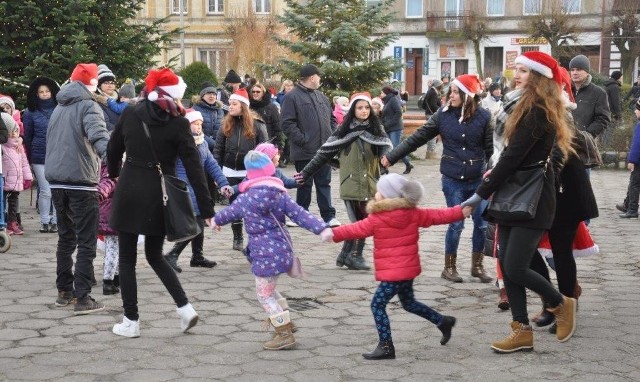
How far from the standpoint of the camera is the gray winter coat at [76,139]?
8227 mm

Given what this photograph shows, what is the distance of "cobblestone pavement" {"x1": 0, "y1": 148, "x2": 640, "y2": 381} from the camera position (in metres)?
6.48

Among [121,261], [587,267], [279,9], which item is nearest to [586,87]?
[587,267]

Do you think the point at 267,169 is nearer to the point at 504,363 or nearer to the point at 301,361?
the point at 301,361

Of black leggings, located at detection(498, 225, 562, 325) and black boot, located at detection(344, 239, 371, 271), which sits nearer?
black leggings, located at detection(498, 225, 562, 325)

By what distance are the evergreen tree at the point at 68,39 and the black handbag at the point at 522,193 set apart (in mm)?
11347

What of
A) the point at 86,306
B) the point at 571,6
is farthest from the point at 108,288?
the point at 571,6

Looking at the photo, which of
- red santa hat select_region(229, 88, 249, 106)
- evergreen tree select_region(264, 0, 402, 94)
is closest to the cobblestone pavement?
red santa hat select_region(229, 88, 249, 106)

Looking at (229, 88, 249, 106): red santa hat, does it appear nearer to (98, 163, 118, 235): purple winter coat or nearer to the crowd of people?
the crowd of people

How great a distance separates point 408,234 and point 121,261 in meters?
2.10

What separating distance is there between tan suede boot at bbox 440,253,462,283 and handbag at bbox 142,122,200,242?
9.99 ft

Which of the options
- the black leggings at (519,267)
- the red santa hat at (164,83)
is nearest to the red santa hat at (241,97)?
the red santa hat at (164,83)

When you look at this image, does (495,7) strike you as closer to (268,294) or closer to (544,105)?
(544,105)

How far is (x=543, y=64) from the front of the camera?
688cm

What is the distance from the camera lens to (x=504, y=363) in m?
6.66
